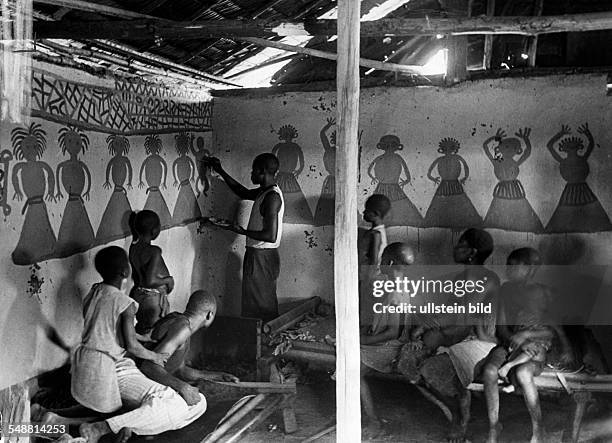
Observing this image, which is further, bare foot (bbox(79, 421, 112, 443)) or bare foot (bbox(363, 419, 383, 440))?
bare foot (bbox(363, 419, 383, 440))

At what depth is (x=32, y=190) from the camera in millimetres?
3689

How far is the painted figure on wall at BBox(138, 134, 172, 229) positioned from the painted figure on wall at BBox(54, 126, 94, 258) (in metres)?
0.74

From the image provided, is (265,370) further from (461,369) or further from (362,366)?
(461,369)

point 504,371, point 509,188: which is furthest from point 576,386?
point 509,188

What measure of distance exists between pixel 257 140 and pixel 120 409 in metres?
2.94

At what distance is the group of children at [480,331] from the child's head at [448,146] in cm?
106

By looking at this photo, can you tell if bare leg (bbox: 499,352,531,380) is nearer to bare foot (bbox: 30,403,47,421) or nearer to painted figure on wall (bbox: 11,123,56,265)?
bare foot (bbox: 30,403,47,421)

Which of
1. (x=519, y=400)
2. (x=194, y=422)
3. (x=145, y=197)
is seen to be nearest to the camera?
(x=194, y=422)

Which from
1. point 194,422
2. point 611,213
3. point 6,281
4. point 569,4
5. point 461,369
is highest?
point 569,4

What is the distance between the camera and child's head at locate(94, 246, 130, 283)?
3592 millimetres

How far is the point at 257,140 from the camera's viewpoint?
5.95 metres

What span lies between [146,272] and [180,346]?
0.55 metres

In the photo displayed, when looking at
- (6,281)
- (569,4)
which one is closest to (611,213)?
(569,4)

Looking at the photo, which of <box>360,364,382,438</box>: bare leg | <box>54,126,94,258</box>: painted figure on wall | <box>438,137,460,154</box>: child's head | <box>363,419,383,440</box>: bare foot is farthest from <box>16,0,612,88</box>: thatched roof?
<box>363,419,383,440</box>: bare foot
